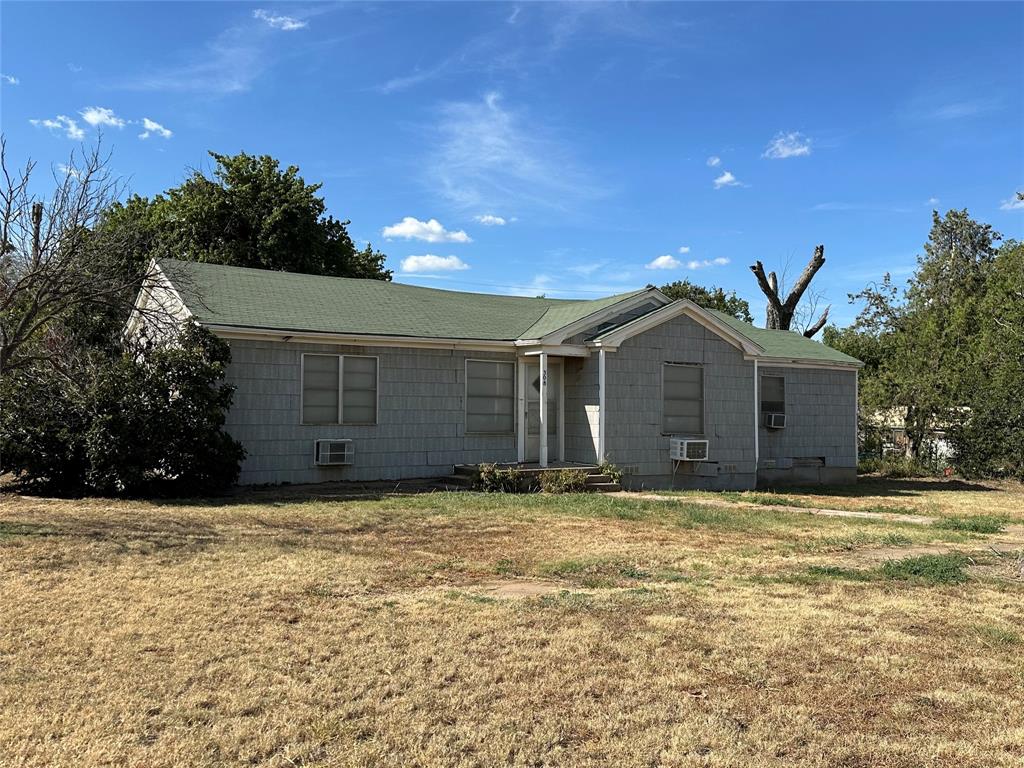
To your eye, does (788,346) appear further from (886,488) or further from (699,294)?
(699,294)

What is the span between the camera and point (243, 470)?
13.5m

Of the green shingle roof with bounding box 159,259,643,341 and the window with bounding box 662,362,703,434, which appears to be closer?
the green shingle roof with bounding box 159,259,643,341

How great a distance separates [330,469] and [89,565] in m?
7.13

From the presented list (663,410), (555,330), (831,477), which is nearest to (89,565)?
(555,330)

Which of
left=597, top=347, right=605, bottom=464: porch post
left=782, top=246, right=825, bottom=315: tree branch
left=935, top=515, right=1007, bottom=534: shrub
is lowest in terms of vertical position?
left=935, top=515, right=1007, bottom=534: shrub

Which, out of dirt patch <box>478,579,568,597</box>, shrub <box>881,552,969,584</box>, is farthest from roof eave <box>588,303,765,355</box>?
dirt patch <box>478,579,568,597</box>

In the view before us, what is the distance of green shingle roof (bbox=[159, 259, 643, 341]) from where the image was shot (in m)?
13.9

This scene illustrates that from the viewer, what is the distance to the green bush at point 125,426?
1157cm

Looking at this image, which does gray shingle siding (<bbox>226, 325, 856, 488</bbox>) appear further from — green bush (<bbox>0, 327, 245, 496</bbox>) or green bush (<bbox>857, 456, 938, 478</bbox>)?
green bush (<bbox>857, 456, 938, 478</bbox>)

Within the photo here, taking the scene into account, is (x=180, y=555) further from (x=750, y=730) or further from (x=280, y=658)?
(x=750, y=730)

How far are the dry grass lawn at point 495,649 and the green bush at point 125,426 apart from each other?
2.14 metres

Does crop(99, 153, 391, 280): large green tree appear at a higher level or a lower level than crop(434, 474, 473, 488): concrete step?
higher

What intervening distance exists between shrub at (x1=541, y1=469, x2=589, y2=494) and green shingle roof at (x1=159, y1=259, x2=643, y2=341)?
271cm

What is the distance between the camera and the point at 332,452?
46.3ft
